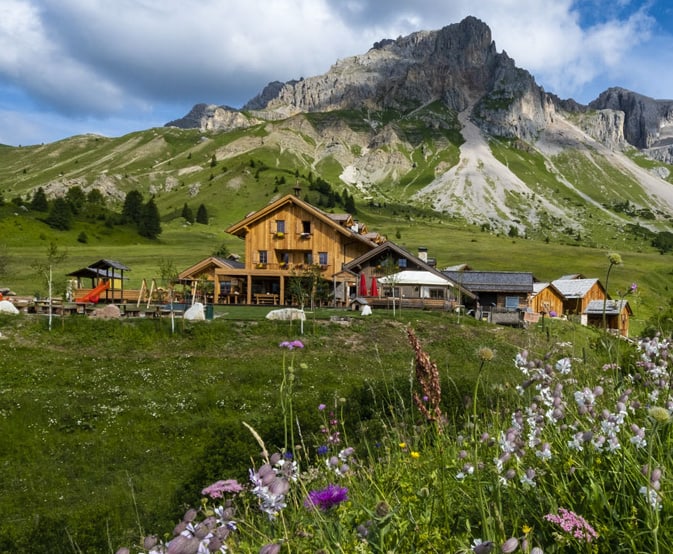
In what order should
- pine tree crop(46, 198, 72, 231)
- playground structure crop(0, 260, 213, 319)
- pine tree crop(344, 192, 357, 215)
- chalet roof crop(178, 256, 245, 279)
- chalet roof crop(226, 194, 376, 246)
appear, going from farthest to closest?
pine tree crop(344, 192, 357, 215)
pine tree crop(46, 198, 72, 231)
chalet roof crop(178, 256, 245, 279)
chalet roof crop(226, 194, 376, 246)
playground structure crop(0, 260, 213, 319)

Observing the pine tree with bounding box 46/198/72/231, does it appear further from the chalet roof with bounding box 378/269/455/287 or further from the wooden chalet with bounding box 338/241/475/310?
the chalet roof with bounding box 378/269/455/287

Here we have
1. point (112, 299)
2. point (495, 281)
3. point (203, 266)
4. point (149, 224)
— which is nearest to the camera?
point (112, 299)

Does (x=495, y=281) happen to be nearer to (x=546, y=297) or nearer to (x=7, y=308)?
A: (x=546, y=297)

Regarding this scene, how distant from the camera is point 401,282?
45531mm

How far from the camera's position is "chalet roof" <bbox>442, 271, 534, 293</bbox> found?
62.0m

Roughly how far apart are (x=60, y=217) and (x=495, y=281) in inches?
3389

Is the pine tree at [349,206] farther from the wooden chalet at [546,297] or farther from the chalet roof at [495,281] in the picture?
the chalet roof at [495,281]

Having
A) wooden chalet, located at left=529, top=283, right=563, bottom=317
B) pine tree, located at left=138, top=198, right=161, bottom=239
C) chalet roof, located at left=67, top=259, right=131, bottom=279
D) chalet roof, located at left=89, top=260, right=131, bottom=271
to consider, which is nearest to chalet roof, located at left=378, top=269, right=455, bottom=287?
wooden chalet, located at left=529, top=283, right=563, bottom=317

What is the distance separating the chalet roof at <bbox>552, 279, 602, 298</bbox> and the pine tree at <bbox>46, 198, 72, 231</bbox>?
9257cm

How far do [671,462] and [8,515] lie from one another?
1261 cm

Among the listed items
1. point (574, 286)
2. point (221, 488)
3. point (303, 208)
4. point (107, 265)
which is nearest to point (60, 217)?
point (107, 265)

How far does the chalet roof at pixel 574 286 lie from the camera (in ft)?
225

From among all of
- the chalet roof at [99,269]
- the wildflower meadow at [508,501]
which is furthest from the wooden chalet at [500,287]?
the wildflower meadow at [508,501]

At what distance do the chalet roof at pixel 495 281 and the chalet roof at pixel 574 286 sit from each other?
7.87 m
